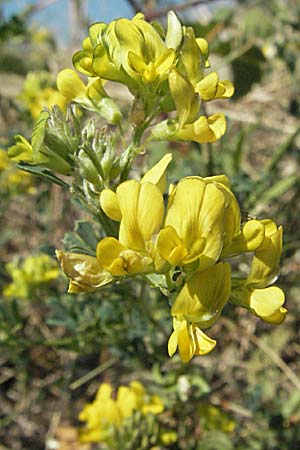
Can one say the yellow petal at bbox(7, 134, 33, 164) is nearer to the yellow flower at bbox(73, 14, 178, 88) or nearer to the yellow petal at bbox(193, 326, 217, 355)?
the yellow flower at bbox(73, 14, 178, 88)

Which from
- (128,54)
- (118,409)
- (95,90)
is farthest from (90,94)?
(118,409)

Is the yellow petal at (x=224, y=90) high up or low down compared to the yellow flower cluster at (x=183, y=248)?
up

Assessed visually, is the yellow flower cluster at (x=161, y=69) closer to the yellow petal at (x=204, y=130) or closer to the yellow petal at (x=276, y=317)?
the yellow petal at (x=204, y=130)

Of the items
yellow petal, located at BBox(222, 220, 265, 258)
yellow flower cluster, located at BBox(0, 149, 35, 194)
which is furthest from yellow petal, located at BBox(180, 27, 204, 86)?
yellow flower cluster, located at BBox(0, 149, 35, 194)

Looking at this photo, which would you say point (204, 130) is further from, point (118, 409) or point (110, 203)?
point (118, 409)

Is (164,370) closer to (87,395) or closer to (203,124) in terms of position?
(87,395)

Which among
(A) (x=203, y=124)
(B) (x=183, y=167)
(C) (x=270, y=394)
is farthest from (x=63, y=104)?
(C) (x=270, y=394)

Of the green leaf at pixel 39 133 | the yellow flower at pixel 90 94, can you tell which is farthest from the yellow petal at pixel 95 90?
the green leaf at pixel 39 133
